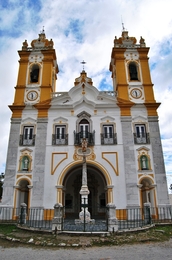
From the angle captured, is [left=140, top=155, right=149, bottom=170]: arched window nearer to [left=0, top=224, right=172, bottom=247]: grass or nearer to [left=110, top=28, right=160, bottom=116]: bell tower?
[left=110, top=28, right=160, bottom=116]: bell tower

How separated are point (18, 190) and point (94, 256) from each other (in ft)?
33.4

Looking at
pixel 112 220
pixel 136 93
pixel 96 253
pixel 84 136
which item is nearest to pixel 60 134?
pixel 84 136

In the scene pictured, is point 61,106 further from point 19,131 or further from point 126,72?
point 126,72

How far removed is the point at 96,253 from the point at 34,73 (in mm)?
15974

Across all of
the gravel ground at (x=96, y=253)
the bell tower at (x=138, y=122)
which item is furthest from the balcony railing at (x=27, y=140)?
the gravel ground at (x=96, y=253)

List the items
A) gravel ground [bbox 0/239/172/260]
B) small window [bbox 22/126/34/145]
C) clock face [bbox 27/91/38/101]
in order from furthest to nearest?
clock face [bbox 27/91/38/101]
small window [bbox 22/126/34/145]
gravel ground [bbox 0/239/172/260]

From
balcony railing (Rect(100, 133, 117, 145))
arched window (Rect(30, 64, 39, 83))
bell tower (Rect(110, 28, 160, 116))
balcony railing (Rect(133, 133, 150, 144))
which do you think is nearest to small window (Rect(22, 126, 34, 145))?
arched window (Rect(30, 64, 39, 83))

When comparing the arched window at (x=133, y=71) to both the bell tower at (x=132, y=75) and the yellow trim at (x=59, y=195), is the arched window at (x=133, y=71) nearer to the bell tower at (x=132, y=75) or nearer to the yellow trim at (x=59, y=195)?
the bell tower at (x=132, y=75)

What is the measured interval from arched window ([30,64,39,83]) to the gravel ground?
46.2ft

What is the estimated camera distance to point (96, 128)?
16.0 meters

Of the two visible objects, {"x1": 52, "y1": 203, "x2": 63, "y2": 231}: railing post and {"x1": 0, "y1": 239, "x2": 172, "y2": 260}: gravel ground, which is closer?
{"x1": 0, "y1": 239, "x2": 172, "y2": 260}: gravel ground

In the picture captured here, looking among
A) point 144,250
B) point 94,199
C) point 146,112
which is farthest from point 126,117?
point 144,250

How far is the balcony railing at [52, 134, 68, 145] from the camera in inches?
613

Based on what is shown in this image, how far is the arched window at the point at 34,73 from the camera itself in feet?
60.1
